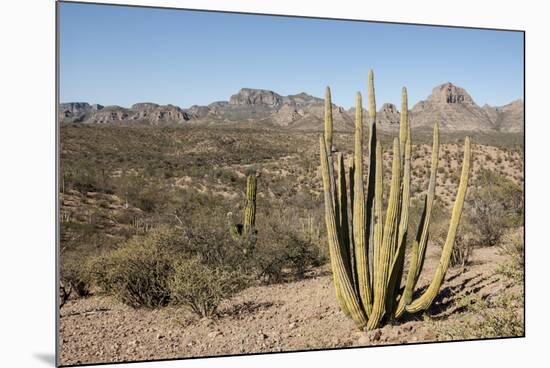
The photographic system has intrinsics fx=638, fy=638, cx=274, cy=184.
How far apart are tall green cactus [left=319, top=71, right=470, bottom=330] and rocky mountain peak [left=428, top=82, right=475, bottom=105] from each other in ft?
6.67

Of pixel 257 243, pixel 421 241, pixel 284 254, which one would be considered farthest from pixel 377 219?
pixel 257 243

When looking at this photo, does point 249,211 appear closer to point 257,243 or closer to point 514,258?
point 257,243

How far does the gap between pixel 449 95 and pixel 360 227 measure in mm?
3217

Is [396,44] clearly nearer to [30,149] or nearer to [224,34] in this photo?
[224,34]

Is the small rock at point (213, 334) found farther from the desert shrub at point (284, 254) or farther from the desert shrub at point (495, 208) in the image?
the desert shrub at point (495, 208)

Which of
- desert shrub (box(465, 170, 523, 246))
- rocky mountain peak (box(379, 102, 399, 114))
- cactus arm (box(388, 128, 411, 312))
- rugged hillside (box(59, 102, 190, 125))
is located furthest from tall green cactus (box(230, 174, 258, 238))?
desert shrub (box(465, 170, 523, 246))

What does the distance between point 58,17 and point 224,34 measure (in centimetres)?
207

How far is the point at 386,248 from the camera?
20.8 feet

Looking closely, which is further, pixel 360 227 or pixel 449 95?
pixel 449 95

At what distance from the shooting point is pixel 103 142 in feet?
30.6

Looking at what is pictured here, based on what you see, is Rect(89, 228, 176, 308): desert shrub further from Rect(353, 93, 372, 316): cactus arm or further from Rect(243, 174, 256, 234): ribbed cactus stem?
Rect(353, 93, 372, 316): cactus arm

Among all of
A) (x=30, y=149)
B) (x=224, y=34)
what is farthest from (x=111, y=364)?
(x=224, y=34)

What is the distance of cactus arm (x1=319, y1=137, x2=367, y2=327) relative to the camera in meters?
6.25

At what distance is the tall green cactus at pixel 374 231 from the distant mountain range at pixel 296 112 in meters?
1.09
